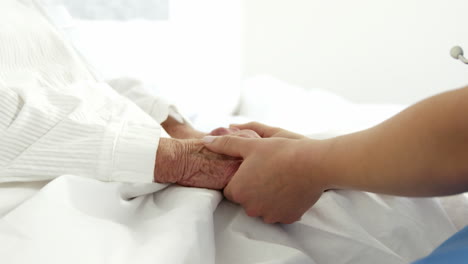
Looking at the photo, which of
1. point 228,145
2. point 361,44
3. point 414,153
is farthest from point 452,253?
point 361,44

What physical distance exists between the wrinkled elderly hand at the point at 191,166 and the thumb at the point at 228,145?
0.02m

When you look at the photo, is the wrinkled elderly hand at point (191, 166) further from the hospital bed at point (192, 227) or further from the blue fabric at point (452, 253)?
the blue fabric at point (452, 253)

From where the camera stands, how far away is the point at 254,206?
0.72 metres

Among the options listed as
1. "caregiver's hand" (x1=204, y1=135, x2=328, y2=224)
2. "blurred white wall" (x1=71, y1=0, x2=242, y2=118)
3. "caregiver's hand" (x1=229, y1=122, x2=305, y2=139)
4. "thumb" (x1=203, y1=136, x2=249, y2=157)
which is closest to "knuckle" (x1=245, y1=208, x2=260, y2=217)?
"caregiver's hand" (x1=204, y1=135, x2=328, y2=224)

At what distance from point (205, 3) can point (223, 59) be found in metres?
0.38

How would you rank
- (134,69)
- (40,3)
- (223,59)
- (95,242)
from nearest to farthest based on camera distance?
(95,242) → (40,3) → (134,69) → (223,59)

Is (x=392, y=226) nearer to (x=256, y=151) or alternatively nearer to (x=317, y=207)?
(x=317, y=207)

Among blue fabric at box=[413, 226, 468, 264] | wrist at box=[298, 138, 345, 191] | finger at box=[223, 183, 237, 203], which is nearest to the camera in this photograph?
blue fabric at box=[413, 226, 468, 264]

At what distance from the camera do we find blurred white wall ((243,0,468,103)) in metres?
2.90

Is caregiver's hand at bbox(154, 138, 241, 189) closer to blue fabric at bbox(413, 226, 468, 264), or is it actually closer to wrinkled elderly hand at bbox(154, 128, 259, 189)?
wrinkled elderly hand at bbox(154, 128, 259, 189)

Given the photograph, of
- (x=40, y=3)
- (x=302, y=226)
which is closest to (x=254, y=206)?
(x=302, y=226)

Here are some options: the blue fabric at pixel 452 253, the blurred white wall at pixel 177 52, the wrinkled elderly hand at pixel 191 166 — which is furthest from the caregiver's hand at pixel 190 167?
the blurred white wall at pixel 177 52

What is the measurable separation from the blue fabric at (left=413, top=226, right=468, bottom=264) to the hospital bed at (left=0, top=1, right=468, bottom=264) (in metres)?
0.14

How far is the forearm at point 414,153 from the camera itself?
505 millimetres
